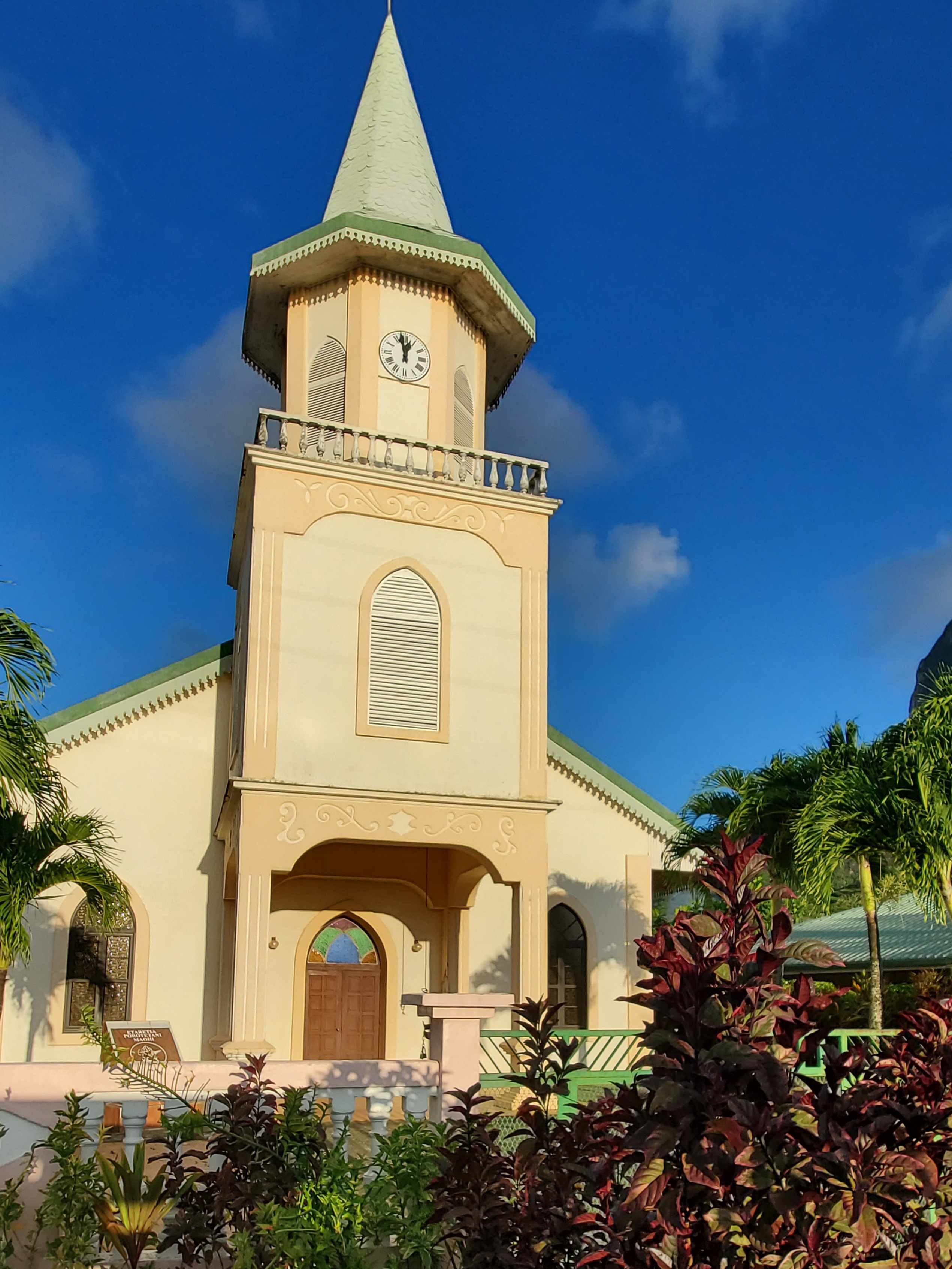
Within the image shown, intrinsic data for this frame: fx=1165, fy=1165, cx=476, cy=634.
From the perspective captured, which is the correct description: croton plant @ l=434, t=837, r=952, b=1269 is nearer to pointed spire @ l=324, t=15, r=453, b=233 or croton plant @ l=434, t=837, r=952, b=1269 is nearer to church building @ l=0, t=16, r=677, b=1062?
church building @ l=0, t=16, r=677, b=1062

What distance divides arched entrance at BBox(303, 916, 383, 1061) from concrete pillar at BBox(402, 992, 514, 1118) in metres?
→ 9.77

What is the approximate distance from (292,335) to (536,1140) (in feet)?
48.7

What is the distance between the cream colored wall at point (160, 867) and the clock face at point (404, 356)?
215 inches

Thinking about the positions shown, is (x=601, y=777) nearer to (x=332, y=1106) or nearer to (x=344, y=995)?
(x=344, y=995)

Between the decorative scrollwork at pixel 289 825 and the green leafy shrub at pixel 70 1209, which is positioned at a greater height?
the decorative scrollwork at pixel 289 825

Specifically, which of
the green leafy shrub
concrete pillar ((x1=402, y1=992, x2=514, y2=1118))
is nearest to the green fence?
concrete pillar ((x1=402, y1=992, x2=514, y2=1118))

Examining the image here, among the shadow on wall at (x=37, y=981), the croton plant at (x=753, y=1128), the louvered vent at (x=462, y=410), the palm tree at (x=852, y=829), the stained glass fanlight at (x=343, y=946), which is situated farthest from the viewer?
the louvered vent at (x=462, y=410)

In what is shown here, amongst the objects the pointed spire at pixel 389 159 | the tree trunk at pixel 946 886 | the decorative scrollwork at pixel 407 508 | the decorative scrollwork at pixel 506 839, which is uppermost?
the pointed spire at pixel 389 159

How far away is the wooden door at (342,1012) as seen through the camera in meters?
16.7

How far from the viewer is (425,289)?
17.2 metres

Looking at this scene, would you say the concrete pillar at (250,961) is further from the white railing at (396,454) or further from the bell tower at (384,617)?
the white railing at (396,454)

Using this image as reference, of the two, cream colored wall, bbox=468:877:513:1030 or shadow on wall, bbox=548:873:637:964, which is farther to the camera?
shadow on wall, bbox=548:873:637:964

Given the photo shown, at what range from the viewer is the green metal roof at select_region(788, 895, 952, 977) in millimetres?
21047

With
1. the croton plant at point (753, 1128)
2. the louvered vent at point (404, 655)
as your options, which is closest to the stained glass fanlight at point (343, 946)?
the louvered vent at point (404, 655)
